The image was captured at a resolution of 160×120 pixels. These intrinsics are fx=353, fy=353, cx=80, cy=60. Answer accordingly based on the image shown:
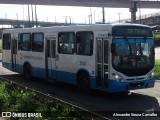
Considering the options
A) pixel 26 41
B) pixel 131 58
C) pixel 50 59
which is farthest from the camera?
pixel 26 41

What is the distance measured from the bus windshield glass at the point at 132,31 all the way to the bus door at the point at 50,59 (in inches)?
183

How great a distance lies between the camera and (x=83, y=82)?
15.2 m

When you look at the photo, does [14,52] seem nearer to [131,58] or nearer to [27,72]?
[27,72]

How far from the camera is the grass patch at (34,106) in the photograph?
948 cm

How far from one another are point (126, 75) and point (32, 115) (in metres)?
4.85

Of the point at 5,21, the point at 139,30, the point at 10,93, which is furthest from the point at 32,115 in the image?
the point at 5,21

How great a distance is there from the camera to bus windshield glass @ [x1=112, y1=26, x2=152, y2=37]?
13.6 metres

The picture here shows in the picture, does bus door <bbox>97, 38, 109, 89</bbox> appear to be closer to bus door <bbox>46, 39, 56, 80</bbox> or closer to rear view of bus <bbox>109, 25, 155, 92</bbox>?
rear view of bus <bbox>109, 25, 155, 92</bbox>

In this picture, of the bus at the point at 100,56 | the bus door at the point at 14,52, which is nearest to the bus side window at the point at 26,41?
the bus door at the point at 14,52

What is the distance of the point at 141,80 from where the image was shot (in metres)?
13.9

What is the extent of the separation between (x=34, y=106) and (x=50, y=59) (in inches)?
279

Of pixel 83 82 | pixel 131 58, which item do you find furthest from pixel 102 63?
pixel 83 82

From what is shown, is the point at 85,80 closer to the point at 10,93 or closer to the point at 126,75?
the point at 126,75

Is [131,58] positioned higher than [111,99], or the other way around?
[131,58]
